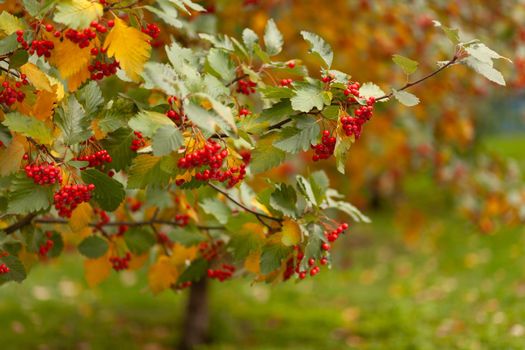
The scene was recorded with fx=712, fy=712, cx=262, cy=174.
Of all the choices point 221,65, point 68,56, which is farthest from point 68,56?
point 221,65

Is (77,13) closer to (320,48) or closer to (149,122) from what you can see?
(149,122)

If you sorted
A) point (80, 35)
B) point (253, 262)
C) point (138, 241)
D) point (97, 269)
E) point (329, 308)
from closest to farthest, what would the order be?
point (80, 35) → point (253, 262) → point (138, 241) → point (97, 269) → point (329, 308)

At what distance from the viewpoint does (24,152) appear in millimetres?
2420

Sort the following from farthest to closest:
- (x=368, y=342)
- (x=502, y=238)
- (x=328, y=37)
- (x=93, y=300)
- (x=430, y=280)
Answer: (x=502, y=238) < (x=430, y=280) < (x=93, y=300) < (x=368, y=342) < (x=328, y=37)

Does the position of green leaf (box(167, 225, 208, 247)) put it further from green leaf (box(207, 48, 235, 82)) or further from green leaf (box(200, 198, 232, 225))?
green leaf (box(207, 48, 235, 82))

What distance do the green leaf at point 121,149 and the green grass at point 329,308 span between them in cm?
447

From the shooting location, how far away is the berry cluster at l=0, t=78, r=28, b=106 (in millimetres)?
2410

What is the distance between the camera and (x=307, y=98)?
7.76ft

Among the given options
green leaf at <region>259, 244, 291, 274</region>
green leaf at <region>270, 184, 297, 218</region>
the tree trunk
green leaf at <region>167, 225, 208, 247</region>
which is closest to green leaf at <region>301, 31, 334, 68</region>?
green leaf at <region>270, 184, 297, 218</region>

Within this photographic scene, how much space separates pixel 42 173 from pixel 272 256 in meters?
0.93

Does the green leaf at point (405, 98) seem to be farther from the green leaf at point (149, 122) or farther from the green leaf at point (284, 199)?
the green leaf at point (149, 122)

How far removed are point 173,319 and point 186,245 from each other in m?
5.77

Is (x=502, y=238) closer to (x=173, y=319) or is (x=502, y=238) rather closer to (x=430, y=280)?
(x=430, y=280)

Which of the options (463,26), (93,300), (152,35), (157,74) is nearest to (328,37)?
(463,26)
